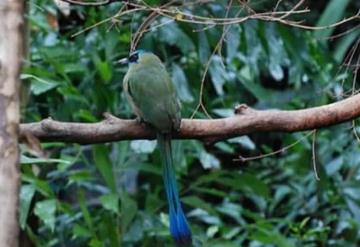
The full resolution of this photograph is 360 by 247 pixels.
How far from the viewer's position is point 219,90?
3.57 m

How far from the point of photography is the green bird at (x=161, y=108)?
2.42 m

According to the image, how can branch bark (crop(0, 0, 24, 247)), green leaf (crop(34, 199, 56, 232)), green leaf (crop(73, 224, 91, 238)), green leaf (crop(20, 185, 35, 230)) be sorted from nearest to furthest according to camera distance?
branch bark (crop(0, 0, 24, 247)) < green leaf (crop(20, 185, 35, 230)) < green leaf (crop(34, 199, 56, 232)) < green leaf (crop(73, 224, 91, 238))

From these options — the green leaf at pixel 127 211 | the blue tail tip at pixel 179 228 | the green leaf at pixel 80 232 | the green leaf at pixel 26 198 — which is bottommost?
the green leaf at pixel 80 232

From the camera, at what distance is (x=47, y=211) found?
3191mm

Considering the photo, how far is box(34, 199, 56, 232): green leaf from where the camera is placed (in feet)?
10.4

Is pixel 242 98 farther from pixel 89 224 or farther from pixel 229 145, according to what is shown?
pixel 89 224

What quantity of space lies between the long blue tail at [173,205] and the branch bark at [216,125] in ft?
0.19

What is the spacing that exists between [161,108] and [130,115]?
965 millimetres

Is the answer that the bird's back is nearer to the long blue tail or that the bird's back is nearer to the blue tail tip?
the long blue tail

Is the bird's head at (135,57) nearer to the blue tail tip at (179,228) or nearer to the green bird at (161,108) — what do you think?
the green bird at (161,108)

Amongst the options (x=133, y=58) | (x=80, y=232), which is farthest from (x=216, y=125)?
(x=80, y=232)

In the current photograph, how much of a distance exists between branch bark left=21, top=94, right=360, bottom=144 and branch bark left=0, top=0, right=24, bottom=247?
937 millimetres

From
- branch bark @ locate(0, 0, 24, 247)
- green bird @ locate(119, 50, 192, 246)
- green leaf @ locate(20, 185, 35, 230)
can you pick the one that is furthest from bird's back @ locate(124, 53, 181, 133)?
branch bark @ locate(0, 0, 24, 247)

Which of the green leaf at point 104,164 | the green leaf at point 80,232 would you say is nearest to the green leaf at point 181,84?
the green leaf at point 104,164
